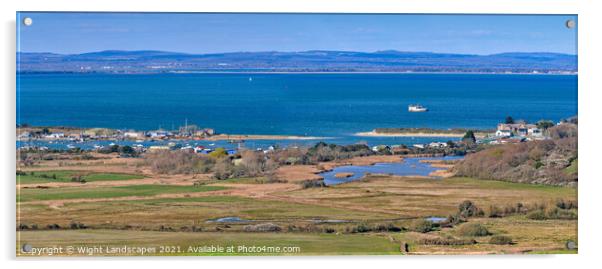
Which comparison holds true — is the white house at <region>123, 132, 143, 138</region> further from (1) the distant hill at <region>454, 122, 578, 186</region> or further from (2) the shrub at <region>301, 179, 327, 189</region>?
(1) the distant hill at <region>454, 122, 578, 186</region>

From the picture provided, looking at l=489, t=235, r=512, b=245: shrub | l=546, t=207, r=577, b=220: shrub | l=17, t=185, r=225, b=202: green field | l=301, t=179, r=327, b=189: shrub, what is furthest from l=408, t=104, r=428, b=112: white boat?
l=17, t=185, r=225, b=202: green field

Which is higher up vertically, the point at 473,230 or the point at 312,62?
the point at 312,62

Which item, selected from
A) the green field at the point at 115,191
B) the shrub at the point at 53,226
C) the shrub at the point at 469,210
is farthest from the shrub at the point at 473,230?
the shrub at the point at 53,226

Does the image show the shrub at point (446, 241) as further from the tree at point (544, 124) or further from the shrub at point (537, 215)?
the tree at point (544, 124)

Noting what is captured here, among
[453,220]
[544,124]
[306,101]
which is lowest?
[453,220]

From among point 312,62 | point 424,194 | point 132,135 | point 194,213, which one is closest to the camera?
point 194,213

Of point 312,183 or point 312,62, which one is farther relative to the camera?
point 312,62

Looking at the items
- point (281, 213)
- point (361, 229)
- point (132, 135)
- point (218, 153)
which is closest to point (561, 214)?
point (361, 229)

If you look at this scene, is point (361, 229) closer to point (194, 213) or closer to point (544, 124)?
point (194, 213)
